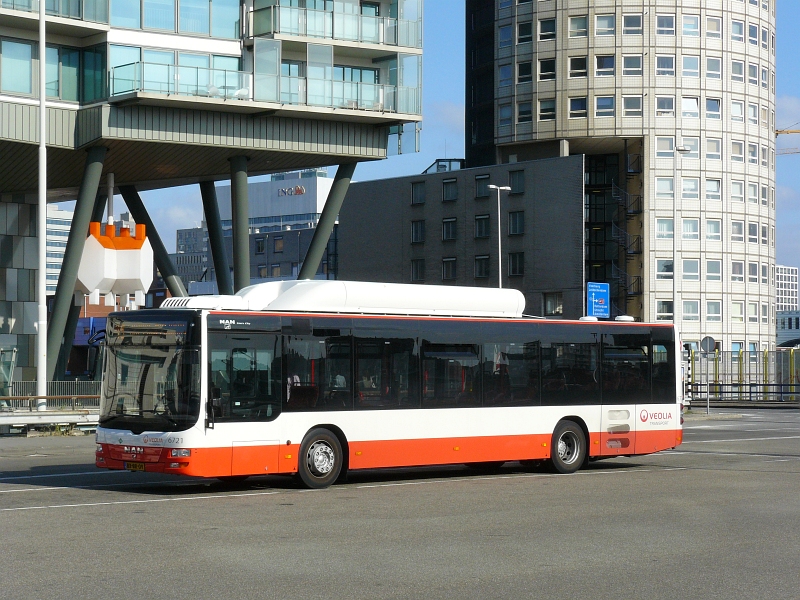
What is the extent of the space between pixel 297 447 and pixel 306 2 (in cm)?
2591

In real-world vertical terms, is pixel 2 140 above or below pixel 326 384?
above

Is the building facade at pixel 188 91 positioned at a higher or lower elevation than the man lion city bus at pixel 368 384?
higher

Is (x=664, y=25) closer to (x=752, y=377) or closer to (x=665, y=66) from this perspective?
(x=665, y=66)

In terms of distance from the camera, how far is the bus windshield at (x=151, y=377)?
1630 centimetres

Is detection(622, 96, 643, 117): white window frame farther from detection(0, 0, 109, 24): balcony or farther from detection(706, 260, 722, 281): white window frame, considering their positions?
detection(0, 0, 109, 24): balcony

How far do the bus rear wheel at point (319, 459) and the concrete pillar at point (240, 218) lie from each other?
23.6m

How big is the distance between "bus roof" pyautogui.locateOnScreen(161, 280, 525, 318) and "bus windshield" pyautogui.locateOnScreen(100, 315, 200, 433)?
569 mm

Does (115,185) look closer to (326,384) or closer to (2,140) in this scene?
(2,140)

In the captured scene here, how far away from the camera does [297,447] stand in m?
17.2

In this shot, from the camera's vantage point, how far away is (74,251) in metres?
39.0

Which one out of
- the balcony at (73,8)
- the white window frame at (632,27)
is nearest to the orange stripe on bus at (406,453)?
the balcony at (73,8)

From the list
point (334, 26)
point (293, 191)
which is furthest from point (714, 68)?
point (293, 191)

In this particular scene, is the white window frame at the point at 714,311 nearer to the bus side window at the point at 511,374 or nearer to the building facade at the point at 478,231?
the building facade at the point at 478,231

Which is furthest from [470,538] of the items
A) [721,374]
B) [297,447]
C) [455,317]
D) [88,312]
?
[88,312]
